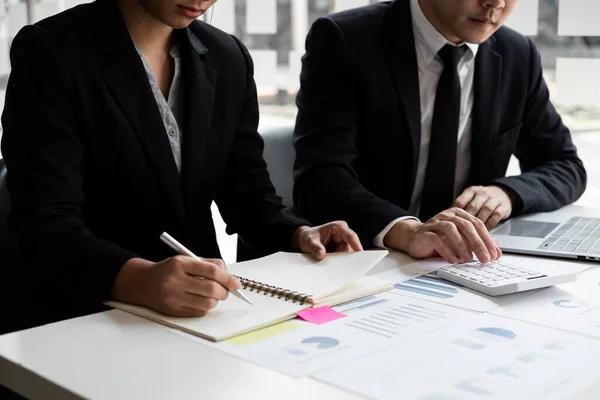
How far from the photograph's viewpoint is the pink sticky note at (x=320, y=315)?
124 cm

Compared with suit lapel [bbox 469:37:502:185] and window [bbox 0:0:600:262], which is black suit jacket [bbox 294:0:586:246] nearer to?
suit lapel [bbox 469:37:502:185]

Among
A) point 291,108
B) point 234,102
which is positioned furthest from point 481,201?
point 291,108

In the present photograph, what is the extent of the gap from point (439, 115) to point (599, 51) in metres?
0.92

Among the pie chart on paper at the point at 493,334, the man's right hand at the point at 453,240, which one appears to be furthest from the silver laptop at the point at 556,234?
the pie chart on paper at the point at 493,334

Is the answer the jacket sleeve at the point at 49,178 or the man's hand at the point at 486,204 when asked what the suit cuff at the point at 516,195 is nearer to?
the man's hand at the point at 486,204

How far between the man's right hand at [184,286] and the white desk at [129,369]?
0.04m

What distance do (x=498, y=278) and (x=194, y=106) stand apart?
26.8 inches

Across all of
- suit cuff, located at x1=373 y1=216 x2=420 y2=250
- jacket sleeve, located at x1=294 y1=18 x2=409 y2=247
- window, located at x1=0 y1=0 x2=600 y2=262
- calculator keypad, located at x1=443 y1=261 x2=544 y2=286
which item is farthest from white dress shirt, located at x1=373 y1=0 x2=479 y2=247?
calculator keypad, located at x1=443 y1=261 x2=544 y2=286

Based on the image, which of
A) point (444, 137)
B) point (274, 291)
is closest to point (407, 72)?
point (444, 137)

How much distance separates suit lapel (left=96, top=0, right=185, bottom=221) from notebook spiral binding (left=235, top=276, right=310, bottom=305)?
372mm

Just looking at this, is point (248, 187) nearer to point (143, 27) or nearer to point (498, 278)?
point (143, 27)

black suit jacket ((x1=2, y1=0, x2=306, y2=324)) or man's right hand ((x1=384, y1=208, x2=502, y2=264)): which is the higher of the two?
black suit jacket ((x1=2, y1=0, x2=306, y2=324))

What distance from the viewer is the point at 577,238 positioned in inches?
70.1

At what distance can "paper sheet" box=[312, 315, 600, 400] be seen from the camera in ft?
3.20
